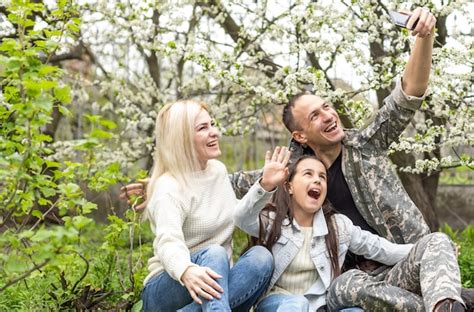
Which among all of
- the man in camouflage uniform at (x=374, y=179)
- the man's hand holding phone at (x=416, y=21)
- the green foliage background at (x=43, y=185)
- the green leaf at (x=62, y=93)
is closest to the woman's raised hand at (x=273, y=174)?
the man in camouflage uniform at (x=374, y=179)

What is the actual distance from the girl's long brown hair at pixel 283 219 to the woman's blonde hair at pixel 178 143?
1.30ft

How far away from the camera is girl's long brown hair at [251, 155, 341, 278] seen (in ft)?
11.9

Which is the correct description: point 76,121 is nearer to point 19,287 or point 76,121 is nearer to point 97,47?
point 97,47

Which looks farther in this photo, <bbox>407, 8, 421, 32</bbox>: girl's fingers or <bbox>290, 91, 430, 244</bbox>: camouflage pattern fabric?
<bbox>290, 91, 430, 244</bbox>: camouflage pattern fabric

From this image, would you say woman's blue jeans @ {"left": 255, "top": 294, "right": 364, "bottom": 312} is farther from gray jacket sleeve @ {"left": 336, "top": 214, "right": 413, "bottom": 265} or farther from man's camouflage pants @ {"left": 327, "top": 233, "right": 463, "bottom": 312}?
gray jacket sleeve @ {"left": 336, "top": 214, "right": 413, "bottom": 265}

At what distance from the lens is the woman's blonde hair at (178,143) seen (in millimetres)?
3680

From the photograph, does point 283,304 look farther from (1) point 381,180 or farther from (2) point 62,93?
(2) point 62,93

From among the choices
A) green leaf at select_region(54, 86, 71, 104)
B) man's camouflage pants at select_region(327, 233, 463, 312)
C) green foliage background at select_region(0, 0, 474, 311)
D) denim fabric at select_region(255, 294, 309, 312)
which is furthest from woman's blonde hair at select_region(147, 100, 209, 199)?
green leaf at select_region(54, 86, 71, 104)

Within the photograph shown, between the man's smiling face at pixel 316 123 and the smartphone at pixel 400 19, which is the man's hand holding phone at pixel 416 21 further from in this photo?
the man's smiling face at pixel 316 123

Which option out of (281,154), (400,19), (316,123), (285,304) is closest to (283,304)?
(285,304)

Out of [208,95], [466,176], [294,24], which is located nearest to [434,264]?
[294,24]

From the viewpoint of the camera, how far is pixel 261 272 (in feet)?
11.2

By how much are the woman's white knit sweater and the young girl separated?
0.12 metres

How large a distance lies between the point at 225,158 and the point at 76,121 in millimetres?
1914
